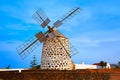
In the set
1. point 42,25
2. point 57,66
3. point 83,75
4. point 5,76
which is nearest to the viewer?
point 83,75

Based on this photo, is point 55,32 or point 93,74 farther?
point 55,32

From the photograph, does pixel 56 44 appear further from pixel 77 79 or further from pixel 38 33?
pixel 77 79

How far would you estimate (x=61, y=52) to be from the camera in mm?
31750

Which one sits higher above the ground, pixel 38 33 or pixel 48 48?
pixel 38 33

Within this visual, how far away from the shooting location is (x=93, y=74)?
1948cm

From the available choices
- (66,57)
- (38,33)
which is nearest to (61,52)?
(66,57)

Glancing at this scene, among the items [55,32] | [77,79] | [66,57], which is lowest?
[77,79]

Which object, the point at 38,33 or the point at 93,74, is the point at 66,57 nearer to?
the point at 38,33

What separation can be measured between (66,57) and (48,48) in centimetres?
262

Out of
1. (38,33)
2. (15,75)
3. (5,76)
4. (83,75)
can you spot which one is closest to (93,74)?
(83,75)

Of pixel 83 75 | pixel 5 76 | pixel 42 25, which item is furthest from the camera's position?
pixel 42 25

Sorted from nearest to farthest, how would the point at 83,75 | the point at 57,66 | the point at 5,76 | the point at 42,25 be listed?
the point at 83,75
the point at 5,76
the point at 57,66
the point at 42,25

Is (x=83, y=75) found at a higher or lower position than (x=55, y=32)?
lower

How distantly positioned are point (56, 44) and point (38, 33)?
3.08 metres
